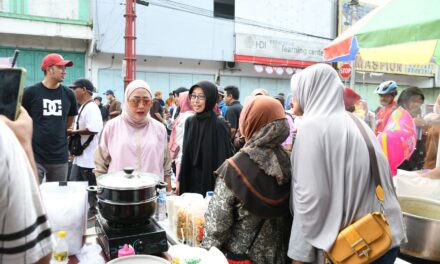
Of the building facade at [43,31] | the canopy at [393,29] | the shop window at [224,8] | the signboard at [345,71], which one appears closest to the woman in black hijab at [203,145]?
the canopy at [393,29]

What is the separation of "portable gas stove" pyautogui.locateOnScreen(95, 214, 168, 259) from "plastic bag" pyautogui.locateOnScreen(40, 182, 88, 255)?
0.13 meters

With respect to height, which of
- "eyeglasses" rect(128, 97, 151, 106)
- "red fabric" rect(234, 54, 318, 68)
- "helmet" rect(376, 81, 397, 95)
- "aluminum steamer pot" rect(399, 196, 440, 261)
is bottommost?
"aluminum steamer pot" rect(399, 196, 440, 261)

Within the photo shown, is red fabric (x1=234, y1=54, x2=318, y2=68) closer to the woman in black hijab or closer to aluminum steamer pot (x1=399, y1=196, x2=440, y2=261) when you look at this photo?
the woman in black hijab

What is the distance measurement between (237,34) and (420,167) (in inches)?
497

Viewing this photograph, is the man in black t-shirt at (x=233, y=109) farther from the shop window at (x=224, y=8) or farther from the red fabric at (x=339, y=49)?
the shop window at (x=224, y=8)

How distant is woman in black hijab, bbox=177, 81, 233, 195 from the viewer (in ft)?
11.4

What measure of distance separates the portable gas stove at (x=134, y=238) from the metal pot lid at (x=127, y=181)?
23 cm

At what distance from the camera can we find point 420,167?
164 inches

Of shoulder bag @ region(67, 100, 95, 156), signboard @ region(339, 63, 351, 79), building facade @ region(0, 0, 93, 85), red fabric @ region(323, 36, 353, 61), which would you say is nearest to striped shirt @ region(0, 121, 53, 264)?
red fabric @ region(323, 36, 353, 61)

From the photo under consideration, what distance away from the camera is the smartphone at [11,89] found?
100 cm

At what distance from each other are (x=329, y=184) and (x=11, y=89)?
143 cm

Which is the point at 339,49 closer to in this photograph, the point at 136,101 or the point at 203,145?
the point at 203,145

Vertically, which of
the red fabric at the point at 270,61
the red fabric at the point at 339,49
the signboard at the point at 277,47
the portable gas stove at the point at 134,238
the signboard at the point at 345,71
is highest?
the signboard at the point at 277,47

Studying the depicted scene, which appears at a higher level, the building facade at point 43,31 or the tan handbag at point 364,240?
the building facade at point 43,31
